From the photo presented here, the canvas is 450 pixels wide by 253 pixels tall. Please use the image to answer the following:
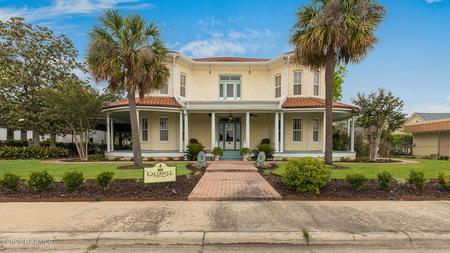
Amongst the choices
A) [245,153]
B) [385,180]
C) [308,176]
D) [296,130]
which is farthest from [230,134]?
[385,180]

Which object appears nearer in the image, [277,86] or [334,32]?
[334,32]

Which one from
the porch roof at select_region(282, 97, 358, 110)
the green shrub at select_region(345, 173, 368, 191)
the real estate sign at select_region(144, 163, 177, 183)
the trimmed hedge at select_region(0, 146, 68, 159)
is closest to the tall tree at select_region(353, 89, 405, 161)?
the porch roof at select_region(282, 97, 358, 110)

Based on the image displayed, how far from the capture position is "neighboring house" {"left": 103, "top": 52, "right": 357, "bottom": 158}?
18203mm

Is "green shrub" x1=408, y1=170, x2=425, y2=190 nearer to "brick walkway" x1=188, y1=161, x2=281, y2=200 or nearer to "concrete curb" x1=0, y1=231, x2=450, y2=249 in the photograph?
"concrete curb" x1=0, y1=231, x2=450, y2=249

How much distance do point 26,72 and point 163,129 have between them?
475 inches

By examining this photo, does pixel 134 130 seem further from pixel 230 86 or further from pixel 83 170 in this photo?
pixel 230 86

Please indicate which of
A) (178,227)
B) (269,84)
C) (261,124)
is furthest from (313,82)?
(178,227)

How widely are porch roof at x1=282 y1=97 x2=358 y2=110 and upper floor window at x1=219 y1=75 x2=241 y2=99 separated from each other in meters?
3.83

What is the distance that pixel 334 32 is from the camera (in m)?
12.1

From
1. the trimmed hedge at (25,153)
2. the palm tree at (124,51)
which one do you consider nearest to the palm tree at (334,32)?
the palm tree at (124,51)

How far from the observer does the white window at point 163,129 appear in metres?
19.6

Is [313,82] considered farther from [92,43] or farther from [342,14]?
[92,43]

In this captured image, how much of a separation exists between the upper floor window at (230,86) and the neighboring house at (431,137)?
17.4 meters

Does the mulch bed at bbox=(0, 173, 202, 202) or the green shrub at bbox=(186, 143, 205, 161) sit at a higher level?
the green shrub at bbox=(186, 143, 205, 161)
